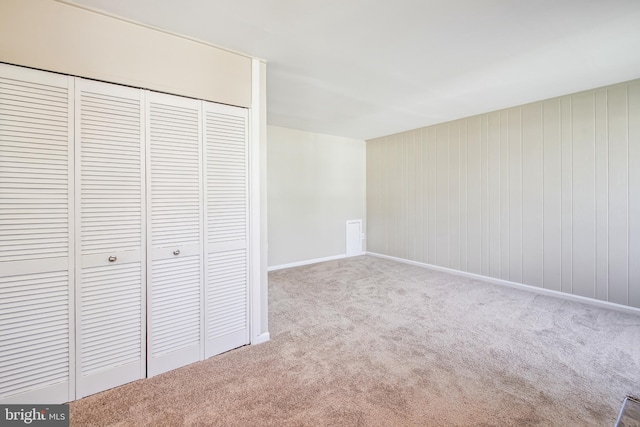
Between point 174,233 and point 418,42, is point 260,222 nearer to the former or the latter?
point 174,233

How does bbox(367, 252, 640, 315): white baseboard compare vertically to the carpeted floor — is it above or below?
above

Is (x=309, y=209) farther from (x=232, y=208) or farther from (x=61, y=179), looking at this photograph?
(x=61, y=179)

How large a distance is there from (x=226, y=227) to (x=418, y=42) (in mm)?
2044

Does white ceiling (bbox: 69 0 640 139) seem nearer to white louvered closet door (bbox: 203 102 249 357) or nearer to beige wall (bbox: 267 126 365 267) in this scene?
white louvered closet door (bbox: 203 102 249 357)

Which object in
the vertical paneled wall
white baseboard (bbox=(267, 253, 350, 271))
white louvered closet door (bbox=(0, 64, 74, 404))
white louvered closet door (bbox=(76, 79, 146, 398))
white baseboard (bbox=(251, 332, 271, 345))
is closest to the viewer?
white louvered closet door (bbox=(0, 64, 74, 404))

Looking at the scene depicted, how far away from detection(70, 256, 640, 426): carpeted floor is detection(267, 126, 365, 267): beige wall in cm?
185

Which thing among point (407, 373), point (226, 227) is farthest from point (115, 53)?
point (407, 373)

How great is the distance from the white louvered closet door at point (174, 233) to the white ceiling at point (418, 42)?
59 centimetres

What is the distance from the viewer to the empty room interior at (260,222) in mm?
1553

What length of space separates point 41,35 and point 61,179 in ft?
2.62

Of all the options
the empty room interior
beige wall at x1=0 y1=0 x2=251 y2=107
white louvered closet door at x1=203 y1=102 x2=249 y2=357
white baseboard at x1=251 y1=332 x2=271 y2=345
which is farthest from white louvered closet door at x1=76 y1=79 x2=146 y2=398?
white baseboard at x1=251 y1=332 x2=271 y2=345

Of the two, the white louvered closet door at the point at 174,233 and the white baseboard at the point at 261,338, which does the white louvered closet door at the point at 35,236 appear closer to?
the white louvered closet door at the point at 174,233

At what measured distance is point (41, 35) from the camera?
1542 millimetres

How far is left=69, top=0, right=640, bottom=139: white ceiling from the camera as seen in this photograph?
5.54ft
